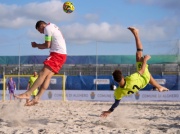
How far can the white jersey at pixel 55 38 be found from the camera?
23.0 ft

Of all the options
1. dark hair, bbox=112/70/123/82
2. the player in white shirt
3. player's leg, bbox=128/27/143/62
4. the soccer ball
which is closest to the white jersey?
the player in white shirt

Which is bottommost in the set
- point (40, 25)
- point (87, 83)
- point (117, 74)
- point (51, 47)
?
point (87, 83)

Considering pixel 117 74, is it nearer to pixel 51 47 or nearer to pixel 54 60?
pixel 54 60

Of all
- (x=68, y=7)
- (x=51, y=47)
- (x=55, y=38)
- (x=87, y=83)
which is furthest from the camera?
(x=87, y=83)

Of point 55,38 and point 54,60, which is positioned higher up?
point 55,38

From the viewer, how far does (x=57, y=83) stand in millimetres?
22531

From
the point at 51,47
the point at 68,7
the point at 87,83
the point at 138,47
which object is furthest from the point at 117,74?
the point at 87,83

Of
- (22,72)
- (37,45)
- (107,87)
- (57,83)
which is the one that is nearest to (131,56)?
(107,87)

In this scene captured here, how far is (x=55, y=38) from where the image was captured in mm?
7062

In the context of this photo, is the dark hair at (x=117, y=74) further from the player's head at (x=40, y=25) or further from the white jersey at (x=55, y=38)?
the player's head at (x=40, y=25)

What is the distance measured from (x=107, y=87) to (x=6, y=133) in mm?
15439

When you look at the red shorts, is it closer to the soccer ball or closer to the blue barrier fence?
the soccer ball

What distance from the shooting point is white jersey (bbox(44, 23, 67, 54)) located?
6996 mm

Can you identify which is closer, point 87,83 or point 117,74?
point 117,74
